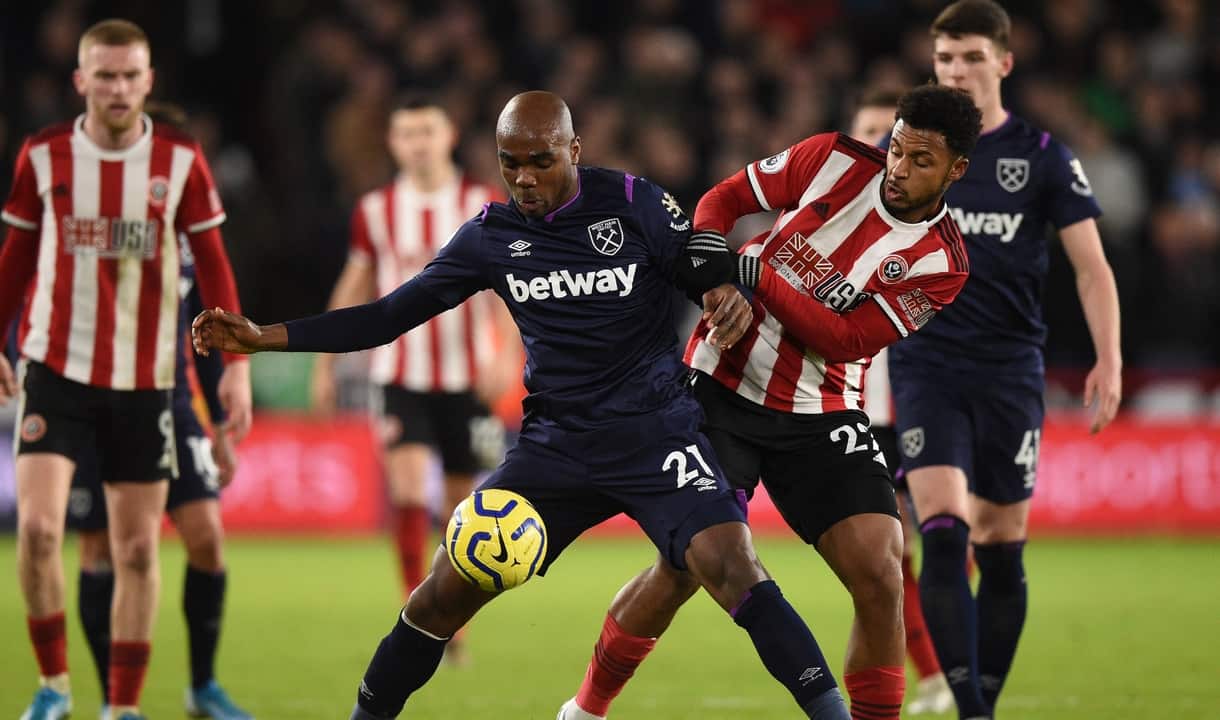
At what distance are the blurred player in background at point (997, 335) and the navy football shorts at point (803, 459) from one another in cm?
82

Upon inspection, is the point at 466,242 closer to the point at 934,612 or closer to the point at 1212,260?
the point at 934,612

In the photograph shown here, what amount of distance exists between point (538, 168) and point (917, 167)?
1154mm

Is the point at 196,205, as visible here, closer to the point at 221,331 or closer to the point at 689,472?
the point at 221,331

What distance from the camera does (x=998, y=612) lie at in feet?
20.4

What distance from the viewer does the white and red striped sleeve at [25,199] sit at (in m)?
6.27

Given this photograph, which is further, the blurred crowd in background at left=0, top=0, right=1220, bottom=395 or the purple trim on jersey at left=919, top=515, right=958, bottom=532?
the blurred crowd in background at left=0, top=0, right=1220, bottom=395

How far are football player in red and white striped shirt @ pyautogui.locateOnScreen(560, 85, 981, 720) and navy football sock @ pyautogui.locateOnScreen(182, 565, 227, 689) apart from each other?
1.79 m

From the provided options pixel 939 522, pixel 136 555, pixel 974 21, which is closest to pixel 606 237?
pixel 939 522

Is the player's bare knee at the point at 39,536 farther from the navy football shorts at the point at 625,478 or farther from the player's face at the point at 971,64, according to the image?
the player's face at the point at 971,64

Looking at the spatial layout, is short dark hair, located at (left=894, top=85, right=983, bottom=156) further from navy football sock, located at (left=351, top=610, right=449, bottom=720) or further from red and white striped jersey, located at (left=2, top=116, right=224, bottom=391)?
red and white striped jersey, located at (left=2, top=116, right=224, bottom=391)

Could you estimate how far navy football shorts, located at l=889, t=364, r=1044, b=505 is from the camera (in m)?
6.21

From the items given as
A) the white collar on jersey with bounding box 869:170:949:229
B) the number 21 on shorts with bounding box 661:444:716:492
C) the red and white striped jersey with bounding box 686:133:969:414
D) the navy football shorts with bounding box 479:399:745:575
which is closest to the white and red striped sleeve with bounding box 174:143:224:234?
the navy football shorts with bounding box 479:399:745:575

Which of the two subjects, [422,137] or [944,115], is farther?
[422,137]

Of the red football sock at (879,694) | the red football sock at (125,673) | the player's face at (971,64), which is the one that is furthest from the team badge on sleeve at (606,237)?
the red football sock at (125,673)
